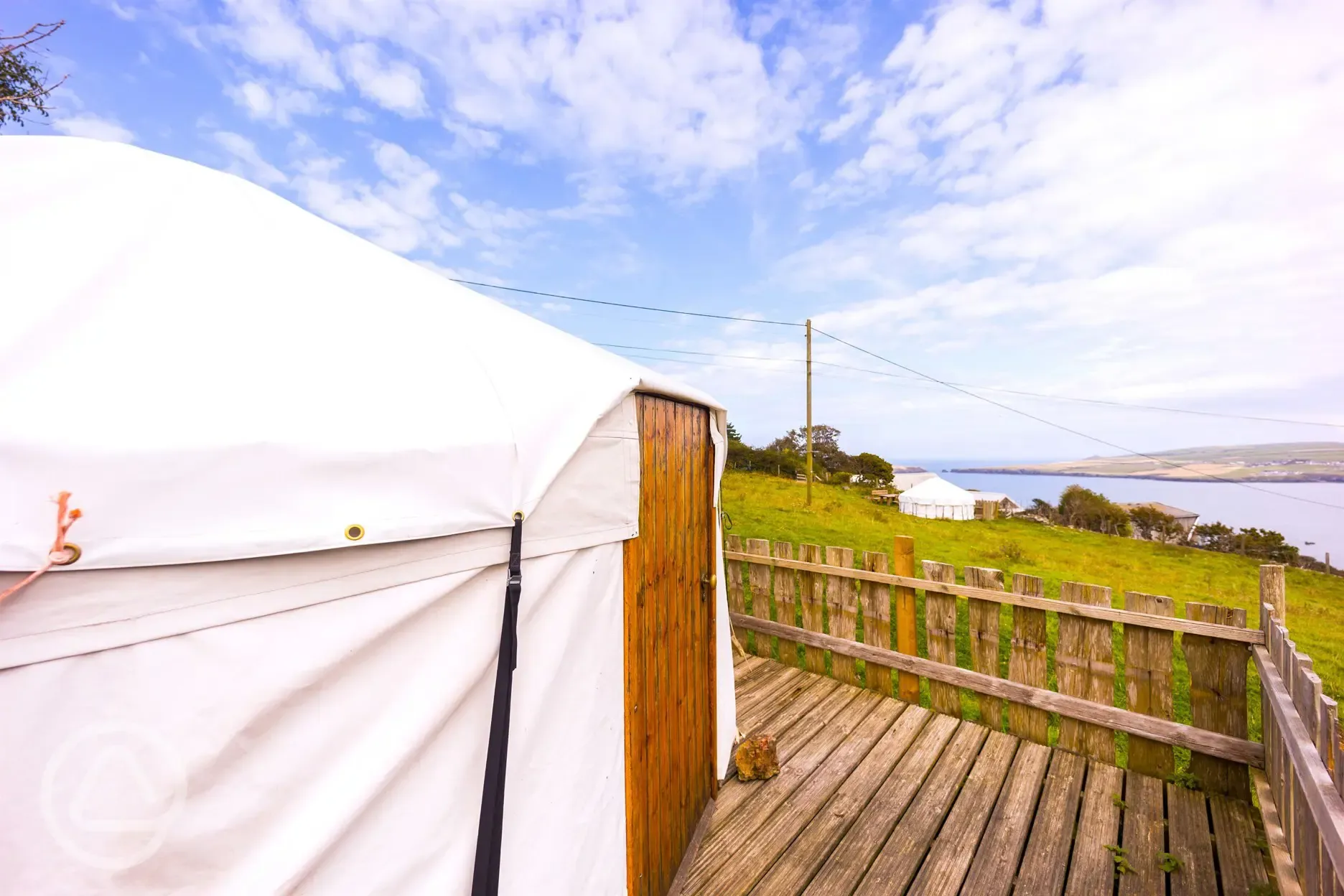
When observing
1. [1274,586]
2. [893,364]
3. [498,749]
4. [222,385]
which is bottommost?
[498,749]

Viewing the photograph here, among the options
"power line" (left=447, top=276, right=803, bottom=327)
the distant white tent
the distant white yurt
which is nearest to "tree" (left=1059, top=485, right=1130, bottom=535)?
the distant white yurt

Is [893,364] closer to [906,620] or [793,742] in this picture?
[906,620]

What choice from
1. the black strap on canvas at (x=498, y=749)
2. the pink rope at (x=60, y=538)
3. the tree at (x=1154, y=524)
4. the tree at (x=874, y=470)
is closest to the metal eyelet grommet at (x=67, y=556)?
the pink rope at (x=60, y=538)

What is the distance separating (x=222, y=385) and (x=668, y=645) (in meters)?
2.06

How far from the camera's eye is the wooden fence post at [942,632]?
3.96 m

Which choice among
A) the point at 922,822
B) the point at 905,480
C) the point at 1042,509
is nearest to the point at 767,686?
the point at 922,822

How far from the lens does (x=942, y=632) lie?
402 cm

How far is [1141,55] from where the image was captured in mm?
5539

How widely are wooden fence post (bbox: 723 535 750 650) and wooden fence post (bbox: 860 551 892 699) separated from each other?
51.6 inches

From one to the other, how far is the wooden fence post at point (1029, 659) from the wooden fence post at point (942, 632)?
391 millimetres

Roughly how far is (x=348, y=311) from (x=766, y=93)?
7.46 metres

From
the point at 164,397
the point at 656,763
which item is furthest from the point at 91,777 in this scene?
the point at 656,763

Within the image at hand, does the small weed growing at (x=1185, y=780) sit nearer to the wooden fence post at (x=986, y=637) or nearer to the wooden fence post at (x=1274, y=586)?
the wooden fence post at (x=986, y=637)

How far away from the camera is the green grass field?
5723 millimetres
